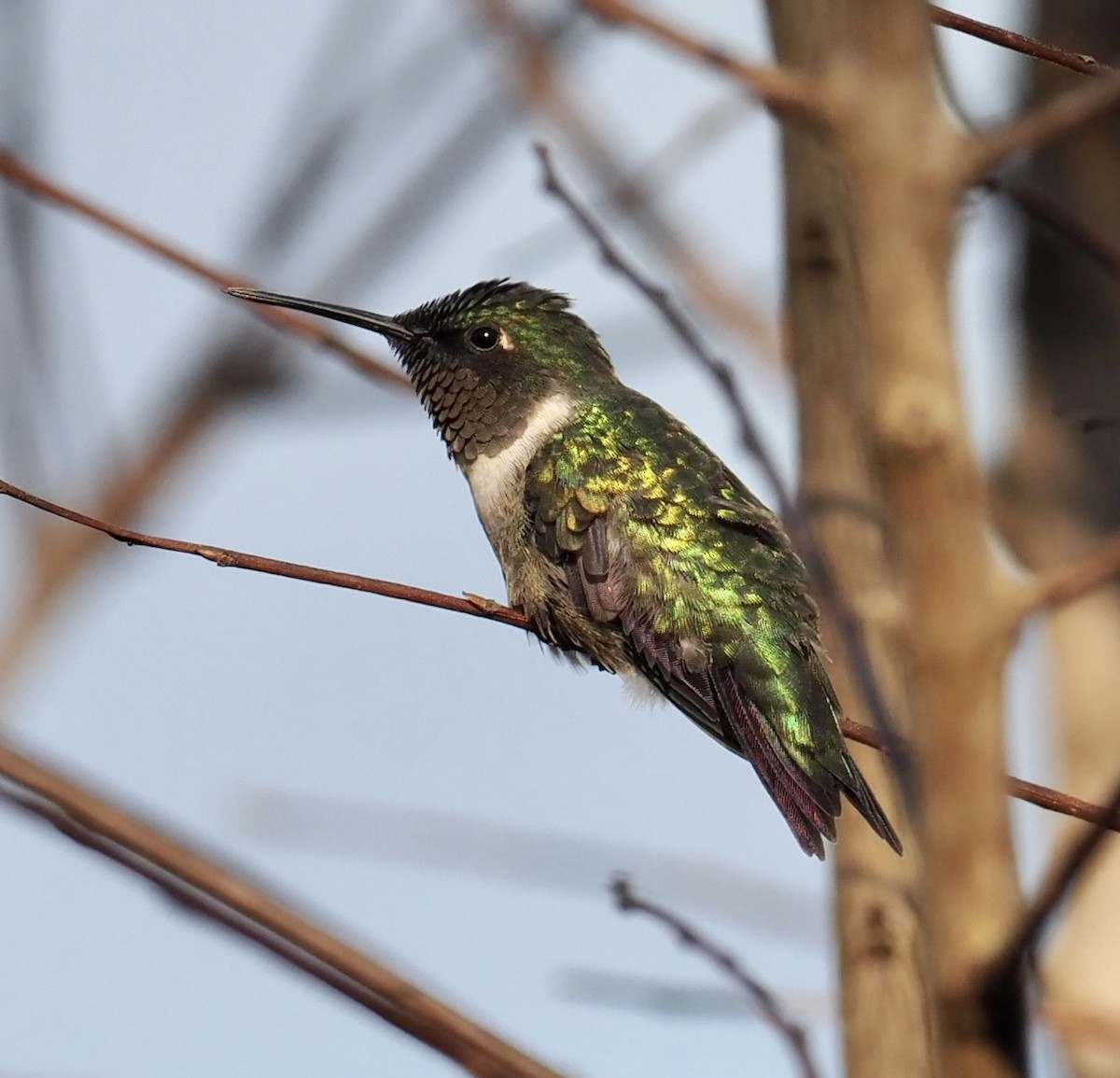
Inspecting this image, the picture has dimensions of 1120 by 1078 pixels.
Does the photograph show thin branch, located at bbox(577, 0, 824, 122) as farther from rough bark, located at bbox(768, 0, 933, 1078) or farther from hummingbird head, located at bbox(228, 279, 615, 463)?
hummingbird head, located at bbox(228, 279, 615, 463)

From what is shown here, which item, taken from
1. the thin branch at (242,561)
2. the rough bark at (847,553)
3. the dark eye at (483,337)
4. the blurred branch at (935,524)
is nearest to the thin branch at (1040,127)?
the blurred branch at (935,524)

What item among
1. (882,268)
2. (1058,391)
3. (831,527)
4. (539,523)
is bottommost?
(882,268)

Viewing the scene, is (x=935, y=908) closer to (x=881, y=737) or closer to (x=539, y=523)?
(x=881, y=737)

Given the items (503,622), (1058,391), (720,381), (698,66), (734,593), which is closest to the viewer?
(720,381)

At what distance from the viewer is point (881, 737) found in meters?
1.67

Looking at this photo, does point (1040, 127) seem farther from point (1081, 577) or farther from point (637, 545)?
point (637, 545)

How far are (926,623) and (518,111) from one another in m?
4.05

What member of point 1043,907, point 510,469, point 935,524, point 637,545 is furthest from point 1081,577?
point 510,469

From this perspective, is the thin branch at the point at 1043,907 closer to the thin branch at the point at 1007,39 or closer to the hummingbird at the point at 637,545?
the thin branch at the point at 1007,39

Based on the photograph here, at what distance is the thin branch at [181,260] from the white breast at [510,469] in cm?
89

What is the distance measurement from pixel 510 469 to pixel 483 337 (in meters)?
0.59

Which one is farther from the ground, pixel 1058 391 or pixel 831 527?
pixel 1058 391

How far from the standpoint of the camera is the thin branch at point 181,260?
3.50 metres

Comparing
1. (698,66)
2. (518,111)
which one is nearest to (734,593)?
(518,111)
